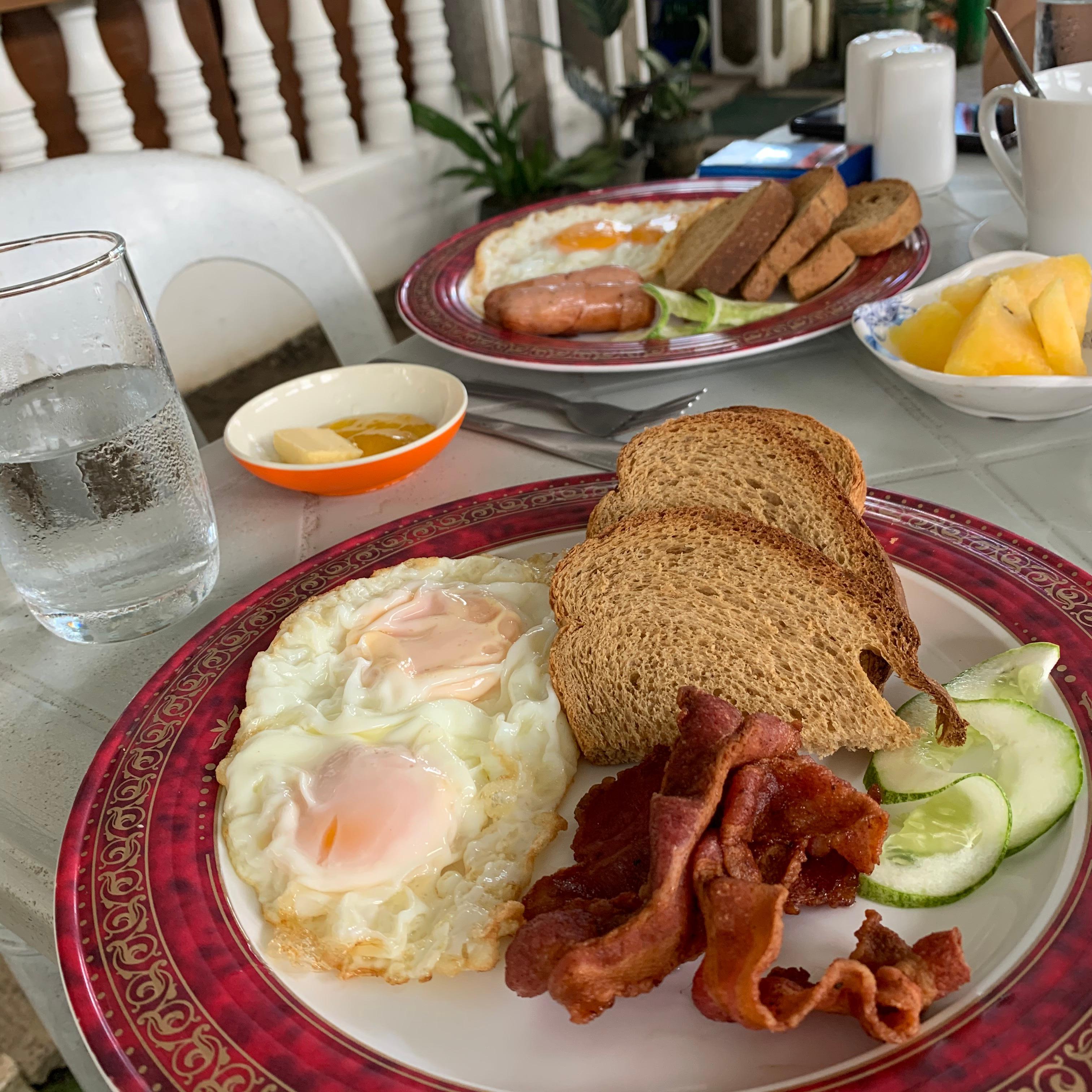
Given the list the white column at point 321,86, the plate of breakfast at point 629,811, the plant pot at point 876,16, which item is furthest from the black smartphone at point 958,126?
the plant pot at point 876,16

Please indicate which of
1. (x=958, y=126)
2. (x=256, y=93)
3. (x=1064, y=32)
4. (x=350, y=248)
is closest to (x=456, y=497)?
(x=1064, y=32)

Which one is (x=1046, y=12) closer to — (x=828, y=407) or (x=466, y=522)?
(x=828, y=407)

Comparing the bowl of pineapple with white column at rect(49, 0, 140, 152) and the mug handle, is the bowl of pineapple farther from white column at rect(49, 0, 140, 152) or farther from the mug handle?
white column at rect(49, 0, 140, 152)

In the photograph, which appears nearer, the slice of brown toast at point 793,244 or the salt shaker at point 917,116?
the slice of brown toast at point 793,244

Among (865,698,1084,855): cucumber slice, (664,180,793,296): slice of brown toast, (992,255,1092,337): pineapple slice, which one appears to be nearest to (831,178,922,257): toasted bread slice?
(664,180,793,296): slice of brown toast

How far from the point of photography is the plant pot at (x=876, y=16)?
7.19 m

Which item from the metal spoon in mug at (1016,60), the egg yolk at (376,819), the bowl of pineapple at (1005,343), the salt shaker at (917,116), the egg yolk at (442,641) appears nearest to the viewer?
the egg yolk at (376,819)

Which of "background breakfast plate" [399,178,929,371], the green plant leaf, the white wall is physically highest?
"background breakfast plate" [399,178,929,371]

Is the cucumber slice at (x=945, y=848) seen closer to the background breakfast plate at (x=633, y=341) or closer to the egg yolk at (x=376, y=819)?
the egg yolk at (x=376, y=819)

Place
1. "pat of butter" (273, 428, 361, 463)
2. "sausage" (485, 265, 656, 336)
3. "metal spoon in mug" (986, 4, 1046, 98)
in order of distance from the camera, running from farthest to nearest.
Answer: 1. "sausage" (485, 265, 656, 336)
2. "metal spoon in mug" (986, 4, 1046, 98)
3. "pat of butter" (273, 428, 361, 463)

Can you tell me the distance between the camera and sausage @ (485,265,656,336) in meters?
2.32

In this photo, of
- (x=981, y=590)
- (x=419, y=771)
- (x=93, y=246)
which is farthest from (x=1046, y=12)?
(x=419, y=771)

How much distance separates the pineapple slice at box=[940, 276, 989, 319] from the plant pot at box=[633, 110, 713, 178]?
477 cm

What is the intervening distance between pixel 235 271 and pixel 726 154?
3.04 metres
